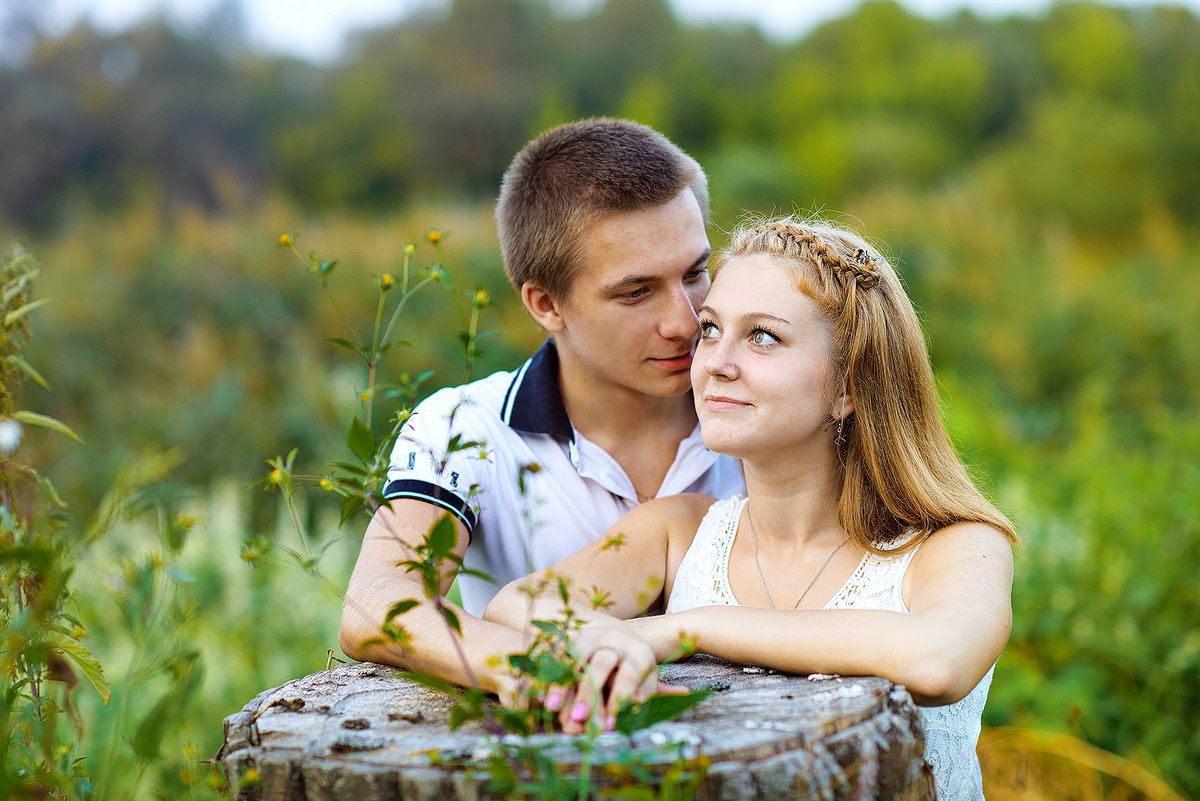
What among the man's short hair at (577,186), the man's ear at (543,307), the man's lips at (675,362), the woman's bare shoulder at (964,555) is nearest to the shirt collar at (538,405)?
the man's ear at (543,307)

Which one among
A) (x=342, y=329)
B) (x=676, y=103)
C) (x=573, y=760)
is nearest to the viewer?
(x=573, y=760)

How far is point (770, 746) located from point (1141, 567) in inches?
130

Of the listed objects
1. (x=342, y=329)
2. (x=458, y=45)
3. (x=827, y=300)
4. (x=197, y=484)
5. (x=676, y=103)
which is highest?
(x=458, y=45)

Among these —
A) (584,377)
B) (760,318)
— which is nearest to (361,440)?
(760,318)

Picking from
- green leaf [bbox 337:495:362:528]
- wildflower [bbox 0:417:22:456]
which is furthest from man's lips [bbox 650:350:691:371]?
wildflower [bbox 0:417:22:456]

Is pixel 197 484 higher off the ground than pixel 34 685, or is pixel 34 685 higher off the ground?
pixel 34 685

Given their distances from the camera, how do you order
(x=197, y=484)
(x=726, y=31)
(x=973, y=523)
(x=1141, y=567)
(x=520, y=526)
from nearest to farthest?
(x=973, y=523), (x=520, y=526), (x=1141, y=567), (x=197, y=484), (x=726, y=31)

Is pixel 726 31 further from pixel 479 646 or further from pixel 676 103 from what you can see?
pixel 479 646

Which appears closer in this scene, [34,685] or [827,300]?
[34,685]

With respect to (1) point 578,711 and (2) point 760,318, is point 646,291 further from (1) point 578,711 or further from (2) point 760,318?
(1) point 578,711

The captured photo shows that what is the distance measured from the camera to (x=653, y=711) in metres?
1.41

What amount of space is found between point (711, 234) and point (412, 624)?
29.5ft

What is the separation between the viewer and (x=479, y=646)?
71.5 inches

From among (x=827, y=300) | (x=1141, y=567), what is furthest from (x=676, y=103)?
(x=827, y=300)
